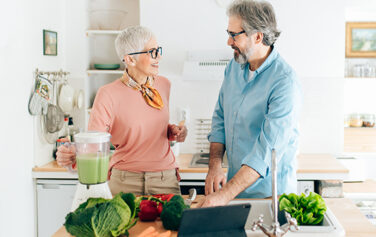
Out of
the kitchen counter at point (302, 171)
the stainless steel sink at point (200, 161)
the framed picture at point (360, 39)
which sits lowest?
the kitchen counter at point (302, 171)

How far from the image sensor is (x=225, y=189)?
163 centimetres

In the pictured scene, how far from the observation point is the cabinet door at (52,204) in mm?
3008

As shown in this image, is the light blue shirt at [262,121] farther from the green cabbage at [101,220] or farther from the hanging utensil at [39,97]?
the hanging utensil at [39,97]

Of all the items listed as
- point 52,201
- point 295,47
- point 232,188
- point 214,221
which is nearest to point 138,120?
point 232,188

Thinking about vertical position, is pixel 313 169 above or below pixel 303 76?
below

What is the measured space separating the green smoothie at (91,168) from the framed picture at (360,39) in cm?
301

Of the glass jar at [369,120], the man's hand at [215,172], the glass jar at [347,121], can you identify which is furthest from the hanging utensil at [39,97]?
the glass jar at [369,120]

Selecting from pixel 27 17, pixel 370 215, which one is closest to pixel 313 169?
Answer: pixel 370 215

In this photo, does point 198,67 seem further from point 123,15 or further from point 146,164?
point 146,164

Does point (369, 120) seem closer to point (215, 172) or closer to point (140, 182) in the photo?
point (215, 172)

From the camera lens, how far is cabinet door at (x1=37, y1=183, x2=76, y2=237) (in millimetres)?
3008

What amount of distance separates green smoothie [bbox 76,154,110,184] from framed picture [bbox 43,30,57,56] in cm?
170

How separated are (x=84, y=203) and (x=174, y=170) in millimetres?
804

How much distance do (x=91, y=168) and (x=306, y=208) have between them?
0.76m
